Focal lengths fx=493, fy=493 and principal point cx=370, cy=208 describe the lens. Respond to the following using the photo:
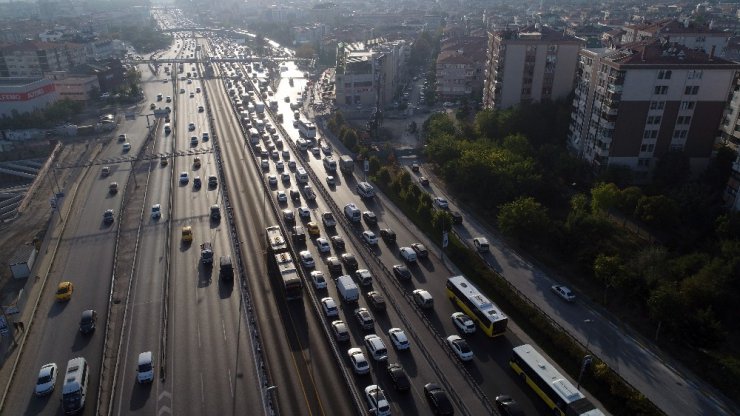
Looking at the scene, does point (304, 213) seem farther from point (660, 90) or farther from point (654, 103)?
point (660, 90)

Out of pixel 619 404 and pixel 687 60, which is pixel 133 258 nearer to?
pixel 619 404

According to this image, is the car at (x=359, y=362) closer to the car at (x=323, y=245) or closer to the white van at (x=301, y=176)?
the car at (x=323, y=245)

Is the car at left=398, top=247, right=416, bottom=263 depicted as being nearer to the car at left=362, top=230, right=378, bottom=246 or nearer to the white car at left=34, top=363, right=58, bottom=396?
the car at left=362, top=230, right=378, bottom=246

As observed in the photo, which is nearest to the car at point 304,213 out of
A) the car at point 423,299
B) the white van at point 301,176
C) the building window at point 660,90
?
the white van at point 301,176

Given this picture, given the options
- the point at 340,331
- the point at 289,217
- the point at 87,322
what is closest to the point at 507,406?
the point at 340,331

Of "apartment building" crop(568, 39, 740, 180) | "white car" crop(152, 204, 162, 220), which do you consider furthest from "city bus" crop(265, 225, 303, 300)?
"apartment building" crop(568, 39, 740, 180)

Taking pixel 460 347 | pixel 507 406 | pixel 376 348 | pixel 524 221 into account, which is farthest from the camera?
pixel 524 221

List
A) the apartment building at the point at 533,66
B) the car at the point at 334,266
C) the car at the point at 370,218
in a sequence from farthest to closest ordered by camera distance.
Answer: the apartment building at the point at 533,66 < the car at the point at 370,218 < the car at the point at 334,266
